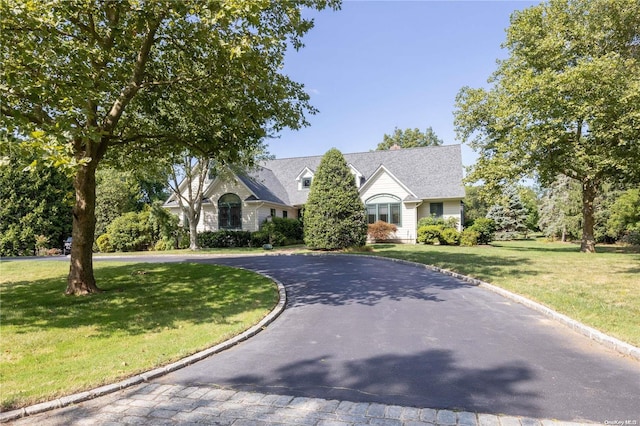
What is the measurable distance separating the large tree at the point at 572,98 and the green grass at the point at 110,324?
52.4 feet

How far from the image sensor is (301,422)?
341 cm

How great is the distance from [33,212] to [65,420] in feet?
106

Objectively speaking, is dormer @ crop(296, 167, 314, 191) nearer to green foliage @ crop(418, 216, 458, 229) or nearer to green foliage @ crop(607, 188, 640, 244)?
green foliage @ crop(418, 216, 458, 229)

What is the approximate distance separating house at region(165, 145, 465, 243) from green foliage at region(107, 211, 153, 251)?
4376 millimetres

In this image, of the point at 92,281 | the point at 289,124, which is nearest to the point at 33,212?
the point at 92,281

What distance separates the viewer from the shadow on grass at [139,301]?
22.4ft

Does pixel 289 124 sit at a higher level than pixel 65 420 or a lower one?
higher

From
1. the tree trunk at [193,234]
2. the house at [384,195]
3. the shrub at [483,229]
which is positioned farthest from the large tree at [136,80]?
the shrub at [483,229]

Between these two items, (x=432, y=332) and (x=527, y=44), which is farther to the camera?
(x=527, y=44)

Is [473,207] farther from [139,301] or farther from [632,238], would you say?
[139,301]

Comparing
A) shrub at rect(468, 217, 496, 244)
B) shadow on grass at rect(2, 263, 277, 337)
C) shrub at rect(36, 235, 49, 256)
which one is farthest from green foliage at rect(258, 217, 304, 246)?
shrub at rect(36, 235, 49, 256)

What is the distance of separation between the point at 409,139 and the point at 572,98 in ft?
146

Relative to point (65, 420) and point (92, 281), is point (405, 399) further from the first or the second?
point (92, 281)

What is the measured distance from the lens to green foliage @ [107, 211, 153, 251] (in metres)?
25.7
